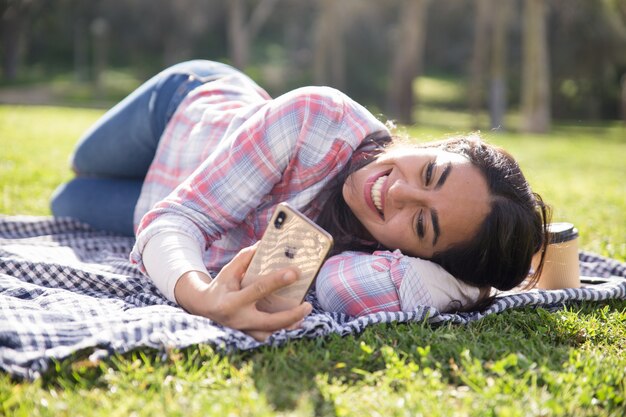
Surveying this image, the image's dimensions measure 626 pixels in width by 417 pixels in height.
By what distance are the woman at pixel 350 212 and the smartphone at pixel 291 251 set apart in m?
0.06

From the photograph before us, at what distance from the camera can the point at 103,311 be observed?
2609 mm

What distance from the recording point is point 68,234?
4.16 metres

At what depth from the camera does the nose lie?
2.75 metres

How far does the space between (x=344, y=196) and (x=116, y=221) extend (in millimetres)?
1832

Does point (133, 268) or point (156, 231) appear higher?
point (156, 231)

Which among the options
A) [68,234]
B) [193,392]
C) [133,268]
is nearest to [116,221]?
[68,234]

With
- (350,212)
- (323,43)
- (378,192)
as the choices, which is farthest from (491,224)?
(323,43)

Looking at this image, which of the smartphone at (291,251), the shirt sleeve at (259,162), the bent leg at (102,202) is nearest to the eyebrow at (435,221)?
the shirt sleeve at (259,162)

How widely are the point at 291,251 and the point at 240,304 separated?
10.4 inches

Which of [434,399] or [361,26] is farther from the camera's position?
[361,26]

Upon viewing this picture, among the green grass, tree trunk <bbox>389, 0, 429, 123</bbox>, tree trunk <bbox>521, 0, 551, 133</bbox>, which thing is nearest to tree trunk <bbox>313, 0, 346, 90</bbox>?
tree trunk <bbox>389, 0, 429, 123</bbox>

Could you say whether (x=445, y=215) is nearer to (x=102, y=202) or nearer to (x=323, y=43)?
(x=102, y=202)

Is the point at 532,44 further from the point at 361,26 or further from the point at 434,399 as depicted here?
the point at 434,399

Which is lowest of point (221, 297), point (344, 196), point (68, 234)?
point (68, 234)
